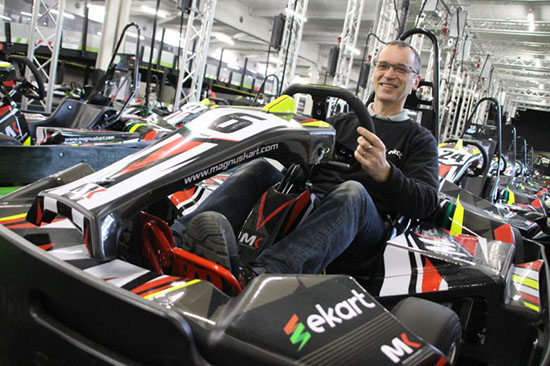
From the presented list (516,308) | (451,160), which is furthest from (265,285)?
(451,160)

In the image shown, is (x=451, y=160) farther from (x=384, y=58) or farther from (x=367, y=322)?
(x=367, y=322)

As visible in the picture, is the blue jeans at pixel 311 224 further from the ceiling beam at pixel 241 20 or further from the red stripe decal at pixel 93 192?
the ceiling beam at pixel 241 20

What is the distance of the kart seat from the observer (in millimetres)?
3848

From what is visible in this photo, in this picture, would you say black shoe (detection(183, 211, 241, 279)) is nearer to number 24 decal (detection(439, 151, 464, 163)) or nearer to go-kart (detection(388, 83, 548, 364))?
go-kart (detection(388, 83, 548, 364))

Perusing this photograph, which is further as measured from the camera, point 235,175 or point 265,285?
point 235,175

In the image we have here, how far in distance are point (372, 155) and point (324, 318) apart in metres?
0.65

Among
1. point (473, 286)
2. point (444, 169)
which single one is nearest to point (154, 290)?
point (473, 286)

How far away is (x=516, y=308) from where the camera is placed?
4.60 ft

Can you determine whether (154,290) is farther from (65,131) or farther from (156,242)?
(65,131)

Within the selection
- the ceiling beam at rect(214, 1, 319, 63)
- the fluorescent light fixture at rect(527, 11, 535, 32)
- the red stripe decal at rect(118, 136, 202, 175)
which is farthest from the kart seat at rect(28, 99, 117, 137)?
the fluorescent light fixture at rect(527, 11, 535, 32)

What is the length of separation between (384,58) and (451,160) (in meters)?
1.57

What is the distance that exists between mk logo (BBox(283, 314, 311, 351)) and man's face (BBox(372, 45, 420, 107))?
1296 millimetres

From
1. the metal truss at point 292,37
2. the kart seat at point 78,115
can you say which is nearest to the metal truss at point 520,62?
the metal truss at point 292,37

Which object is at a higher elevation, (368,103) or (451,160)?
(368,103)
